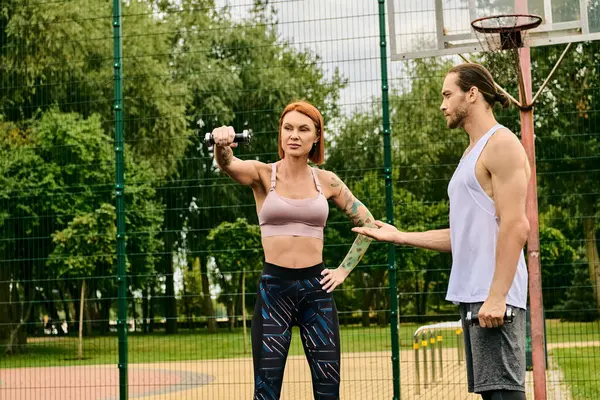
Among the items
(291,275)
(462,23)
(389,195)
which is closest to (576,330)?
(389,195)

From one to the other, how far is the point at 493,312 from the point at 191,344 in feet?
23.4

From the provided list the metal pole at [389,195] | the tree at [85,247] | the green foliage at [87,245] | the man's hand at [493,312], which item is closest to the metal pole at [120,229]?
the metal pole at [389,195]

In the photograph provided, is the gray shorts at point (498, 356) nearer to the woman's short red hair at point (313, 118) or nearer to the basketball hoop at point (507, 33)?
the woman's short red hair at point (313, 118)

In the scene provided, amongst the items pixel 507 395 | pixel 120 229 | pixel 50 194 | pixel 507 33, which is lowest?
pixel 507 395

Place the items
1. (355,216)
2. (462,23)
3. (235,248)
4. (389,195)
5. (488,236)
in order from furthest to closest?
(235,248)
(389,195)
(462,23)
(355,216)
(488,236)

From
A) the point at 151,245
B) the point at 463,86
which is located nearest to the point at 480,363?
the point at 463,86

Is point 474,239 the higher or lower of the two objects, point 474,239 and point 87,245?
the lower

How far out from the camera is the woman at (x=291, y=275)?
14.7ft

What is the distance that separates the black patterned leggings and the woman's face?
62 cm

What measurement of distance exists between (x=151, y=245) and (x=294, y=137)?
6084 mm

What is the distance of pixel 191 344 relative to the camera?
10023 millimetres

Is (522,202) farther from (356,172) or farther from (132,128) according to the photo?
(132,128)

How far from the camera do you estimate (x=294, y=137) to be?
15.1 feet

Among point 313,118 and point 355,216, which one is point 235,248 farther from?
point 313,118
